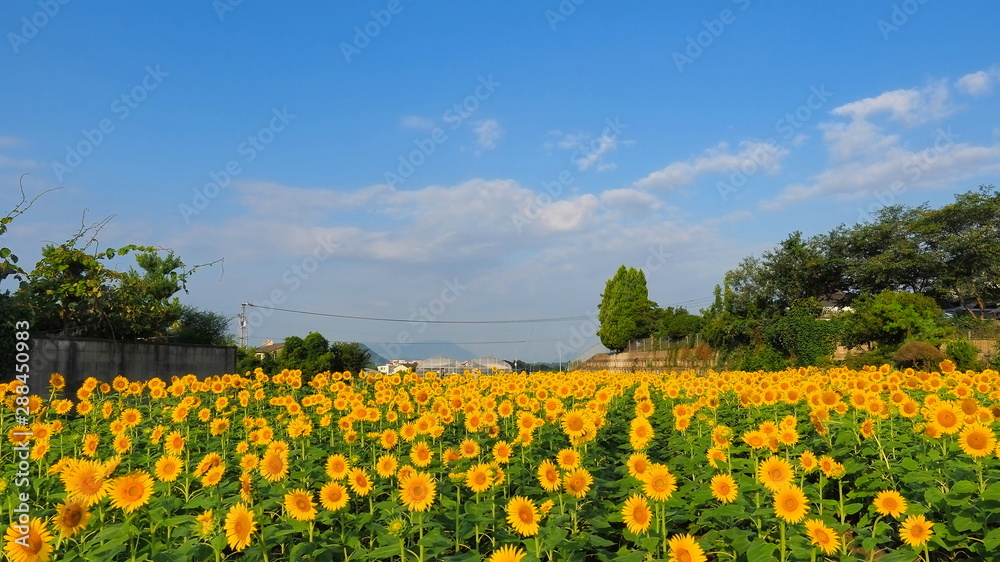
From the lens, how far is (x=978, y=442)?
4.09 meters

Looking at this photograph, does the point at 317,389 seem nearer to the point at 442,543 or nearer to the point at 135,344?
the point at 135,344

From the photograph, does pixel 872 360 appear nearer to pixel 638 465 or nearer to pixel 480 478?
pixel 638 465

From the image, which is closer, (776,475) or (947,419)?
(776,475)

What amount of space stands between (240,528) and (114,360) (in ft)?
32.1

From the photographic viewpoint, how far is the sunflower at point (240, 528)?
3011mm

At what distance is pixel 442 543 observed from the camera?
3.30 metres

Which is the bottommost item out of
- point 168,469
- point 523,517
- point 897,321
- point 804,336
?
point 523,517

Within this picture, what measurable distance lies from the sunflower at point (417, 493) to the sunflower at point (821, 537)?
1.91 meters

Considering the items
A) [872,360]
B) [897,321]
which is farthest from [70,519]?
[897,321]

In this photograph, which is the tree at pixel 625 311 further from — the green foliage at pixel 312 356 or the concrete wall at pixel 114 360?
the concrete wall at pixel 114 360

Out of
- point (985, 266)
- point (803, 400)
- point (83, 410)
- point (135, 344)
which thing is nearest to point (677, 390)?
point (803, 400)

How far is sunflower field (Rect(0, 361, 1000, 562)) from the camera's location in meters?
3.21

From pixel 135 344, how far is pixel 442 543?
10233 mm

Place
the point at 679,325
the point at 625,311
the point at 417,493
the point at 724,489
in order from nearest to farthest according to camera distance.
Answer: the point at 417,493, the point at 724,489, the point at 679,325, the point at 625,311
